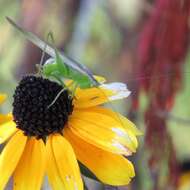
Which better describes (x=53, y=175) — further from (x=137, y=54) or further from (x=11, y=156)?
(x=137, y=54)

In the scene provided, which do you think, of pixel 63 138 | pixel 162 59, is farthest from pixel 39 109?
pixel 162 59

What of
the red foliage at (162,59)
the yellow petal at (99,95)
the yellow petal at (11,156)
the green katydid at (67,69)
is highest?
the green katydid at (67,69)

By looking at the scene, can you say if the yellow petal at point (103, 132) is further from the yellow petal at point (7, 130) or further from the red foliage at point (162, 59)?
the red foliage at point (162, 59)

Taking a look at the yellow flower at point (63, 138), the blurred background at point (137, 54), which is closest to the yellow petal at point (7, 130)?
the yellow flower at point (63, 138)

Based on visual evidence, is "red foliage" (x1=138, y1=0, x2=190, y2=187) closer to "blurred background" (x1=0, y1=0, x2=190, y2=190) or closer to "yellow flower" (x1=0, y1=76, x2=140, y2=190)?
"blurred background" (x1=0, y1=0, x2=190, y2=190)

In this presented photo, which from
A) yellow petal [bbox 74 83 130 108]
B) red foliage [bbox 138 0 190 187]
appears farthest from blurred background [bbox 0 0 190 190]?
yellow petal [bbox 74 83 130 108]
